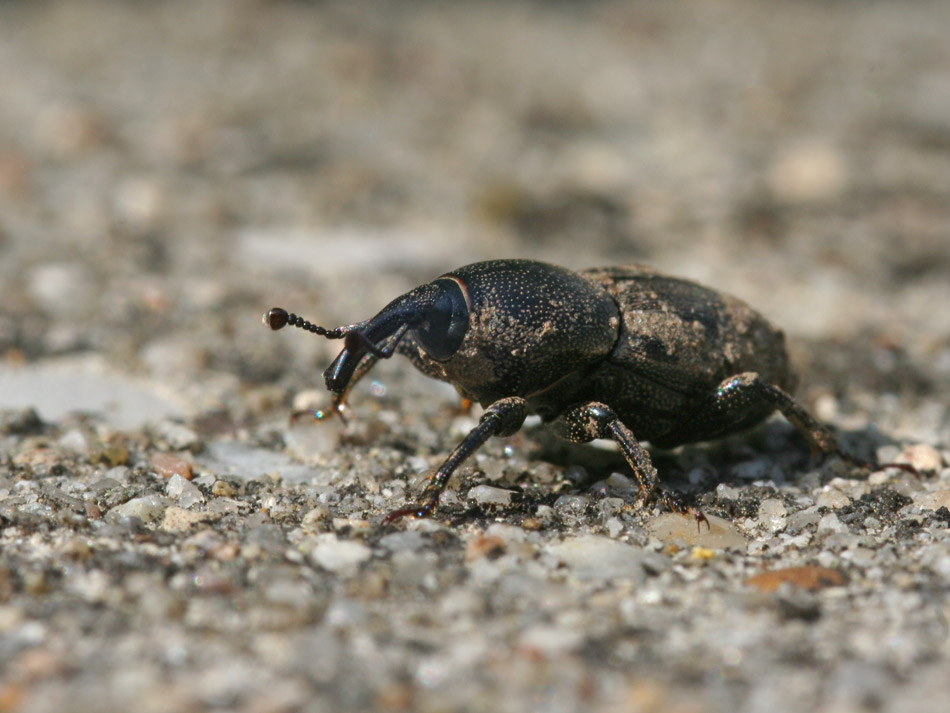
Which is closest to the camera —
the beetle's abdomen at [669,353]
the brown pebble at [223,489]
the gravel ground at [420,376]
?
the gravel ground at [420,376]

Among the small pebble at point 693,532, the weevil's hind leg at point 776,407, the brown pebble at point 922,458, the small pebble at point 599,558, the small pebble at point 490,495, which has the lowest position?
the small pebble at point 599,558

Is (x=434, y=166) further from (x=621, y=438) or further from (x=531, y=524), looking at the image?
(x=531, y=524)

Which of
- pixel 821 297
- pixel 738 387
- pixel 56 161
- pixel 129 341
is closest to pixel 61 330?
pixel 129 341

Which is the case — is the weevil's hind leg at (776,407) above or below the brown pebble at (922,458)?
above

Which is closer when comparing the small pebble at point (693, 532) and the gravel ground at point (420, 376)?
the gravel ground at point (420, 376)

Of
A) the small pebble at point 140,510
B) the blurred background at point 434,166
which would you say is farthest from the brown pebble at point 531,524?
the blurred background at point 434,166

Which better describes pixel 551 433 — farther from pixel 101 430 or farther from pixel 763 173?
pixel 763 173

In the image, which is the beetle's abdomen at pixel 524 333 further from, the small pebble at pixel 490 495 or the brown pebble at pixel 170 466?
the brown pebble at pixel 170 466
